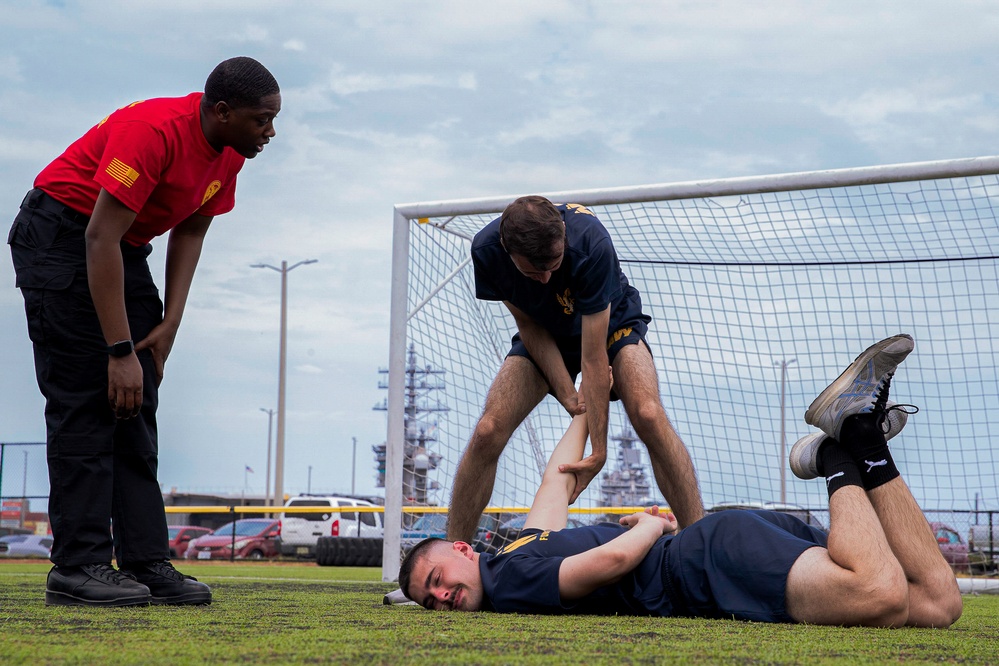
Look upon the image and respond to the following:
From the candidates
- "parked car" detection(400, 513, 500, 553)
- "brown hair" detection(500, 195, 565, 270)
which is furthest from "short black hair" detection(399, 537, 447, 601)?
"parked car" detection(400, 513, 500, 553)

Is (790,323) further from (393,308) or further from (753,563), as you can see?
(753,563)

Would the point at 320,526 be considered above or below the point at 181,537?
above

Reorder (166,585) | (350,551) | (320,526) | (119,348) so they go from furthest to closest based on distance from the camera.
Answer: (320,526) → (350,551) → (166,585) → (119,348)

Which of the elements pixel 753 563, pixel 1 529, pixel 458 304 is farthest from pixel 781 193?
pixel 1 529

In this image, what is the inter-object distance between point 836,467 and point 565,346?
1.70 meters

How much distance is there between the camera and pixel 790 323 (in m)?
8.60

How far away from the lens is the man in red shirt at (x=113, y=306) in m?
3.32

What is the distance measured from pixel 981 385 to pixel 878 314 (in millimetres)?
1014

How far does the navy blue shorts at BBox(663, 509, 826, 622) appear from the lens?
301 cm

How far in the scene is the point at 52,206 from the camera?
137 inches

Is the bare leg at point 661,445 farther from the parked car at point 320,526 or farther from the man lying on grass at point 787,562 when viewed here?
the parked car at point 320,526

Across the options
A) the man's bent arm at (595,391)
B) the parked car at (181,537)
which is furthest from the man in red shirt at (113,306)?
the parked car at (181,537)

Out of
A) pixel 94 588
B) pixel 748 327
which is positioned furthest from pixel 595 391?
pixel 748 327

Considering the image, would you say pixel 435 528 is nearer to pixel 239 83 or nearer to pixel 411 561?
pixel 411 561
